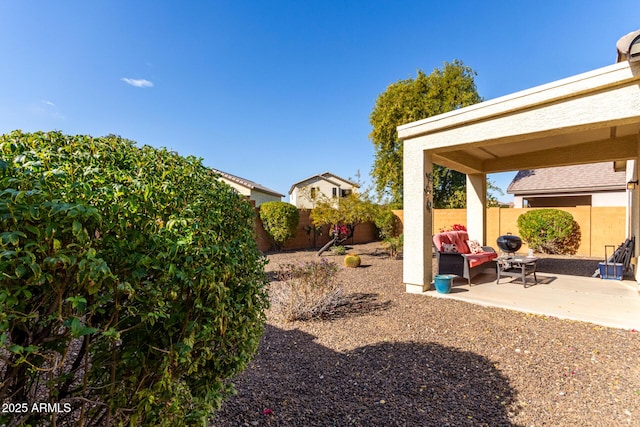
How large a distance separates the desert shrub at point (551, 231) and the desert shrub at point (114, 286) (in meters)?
14.6

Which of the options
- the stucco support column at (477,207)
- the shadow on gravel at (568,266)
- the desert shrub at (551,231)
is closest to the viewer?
the shadow on gravel at (568,266)

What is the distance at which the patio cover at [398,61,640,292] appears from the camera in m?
4.49

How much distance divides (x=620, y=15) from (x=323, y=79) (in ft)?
29.2

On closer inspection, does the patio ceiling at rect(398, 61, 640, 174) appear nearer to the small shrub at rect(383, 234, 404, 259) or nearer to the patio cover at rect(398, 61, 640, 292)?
the patio cover at rect(398, 61, 640, 292)

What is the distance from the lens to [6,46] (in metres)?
5.46

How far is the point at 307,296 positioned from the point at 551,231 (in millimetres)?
12192

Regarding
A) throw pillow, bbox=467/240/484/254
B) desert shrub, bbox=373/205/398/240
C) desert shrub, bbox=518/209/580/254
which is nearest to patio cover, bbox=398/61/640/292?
throw pillow, bbox=467/240/484/254

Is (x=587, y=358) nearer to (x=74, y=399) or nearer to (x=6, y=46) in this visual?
(x=74, y=399)

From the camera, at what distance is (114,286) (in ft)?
4.21

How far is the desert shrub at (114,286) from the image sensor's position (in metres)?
1.08

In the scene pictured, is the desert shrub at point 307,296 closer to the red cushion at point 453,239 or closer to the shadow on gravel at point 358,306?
the shadow on gravel at point 358,306

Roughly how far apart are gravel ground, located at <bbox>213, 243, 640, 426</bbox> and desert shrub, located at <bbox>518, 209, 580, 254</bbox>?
9.70 meters

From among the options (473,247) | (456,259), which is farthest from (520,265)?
(456,259)

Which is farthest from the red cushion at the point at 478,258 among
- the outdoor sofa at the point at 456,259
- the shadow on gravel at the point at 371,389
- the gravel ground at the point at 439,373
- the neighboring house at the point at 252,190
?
the neighboring house at the point at 252,190
